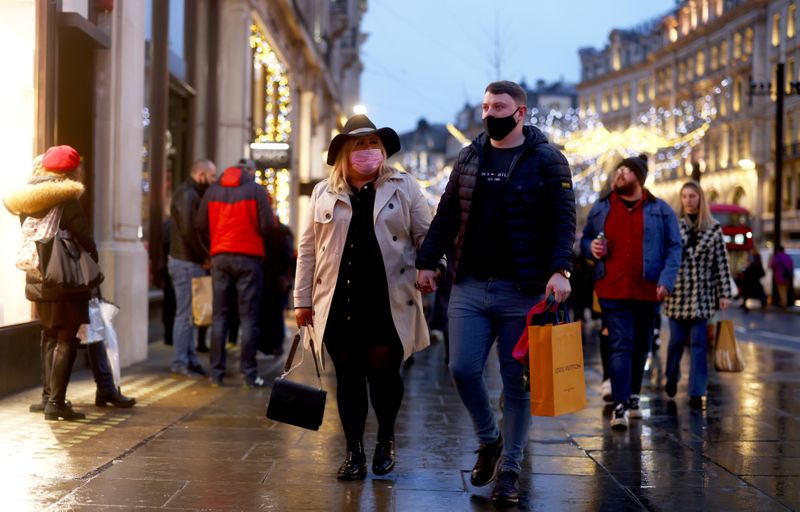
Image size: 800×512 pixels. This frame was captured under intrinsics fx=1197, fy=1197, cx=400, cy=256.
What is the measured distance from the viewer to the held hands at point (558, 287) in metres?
5.39

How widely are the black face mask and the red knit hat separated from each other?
11.0ft

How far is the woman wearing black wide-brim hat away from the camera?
5.97 metres

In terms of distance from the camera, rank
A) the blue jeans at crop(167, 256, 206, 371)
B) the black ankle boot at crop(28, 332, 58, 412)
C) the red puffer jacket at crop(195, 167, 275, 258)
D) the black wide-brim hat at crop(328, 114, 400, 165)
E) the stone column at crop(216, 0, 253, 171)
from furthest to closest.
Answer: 1. the stone column at crop(216, 0, 253, 171)
2. the blue jeans at crop(167, 256, 206, 371)
3. the red puffer jacket at crop(195, 167, 275, 258)
4. the black ankle boot at crop(28, 332, 58, 412)
5. the black wide-brim hat at crop(328, 114, 400, 165)

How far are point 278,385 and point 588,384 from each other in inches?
221

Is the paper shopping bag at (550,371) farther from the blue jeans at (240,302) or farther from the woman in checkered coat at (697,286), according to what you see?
the blue jeans at (240,302)

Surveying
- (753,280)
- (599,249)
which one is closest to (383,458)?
(599,249)

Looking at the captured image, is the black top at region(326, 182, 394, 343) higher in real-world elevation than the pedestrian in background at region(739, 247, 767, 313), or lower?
higher

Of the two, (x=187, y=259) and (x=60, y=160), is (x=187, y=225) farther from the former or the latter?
(x=60, y=160)

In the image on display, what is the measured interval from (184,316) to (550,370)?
603 cm

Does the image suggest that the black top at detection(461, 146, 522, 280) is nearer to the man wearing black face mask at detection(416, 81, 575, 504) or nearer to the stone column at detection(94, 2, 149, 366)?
the man wearing black face mask at detection(416, 81, 575, 504)

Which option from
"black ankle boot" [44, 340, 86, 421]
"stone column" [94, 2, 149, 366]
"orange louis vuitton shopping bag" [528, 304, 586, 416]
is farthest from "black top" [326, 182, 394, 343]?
"stone column" [94, 2, 149, 366]

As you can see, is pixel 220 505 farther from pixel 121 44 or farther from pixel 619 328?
pixel 121 44

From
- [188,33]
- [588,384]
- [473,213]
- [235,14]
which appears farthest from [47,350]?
[235,14]

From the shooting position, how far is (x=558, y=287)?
5.39 m
